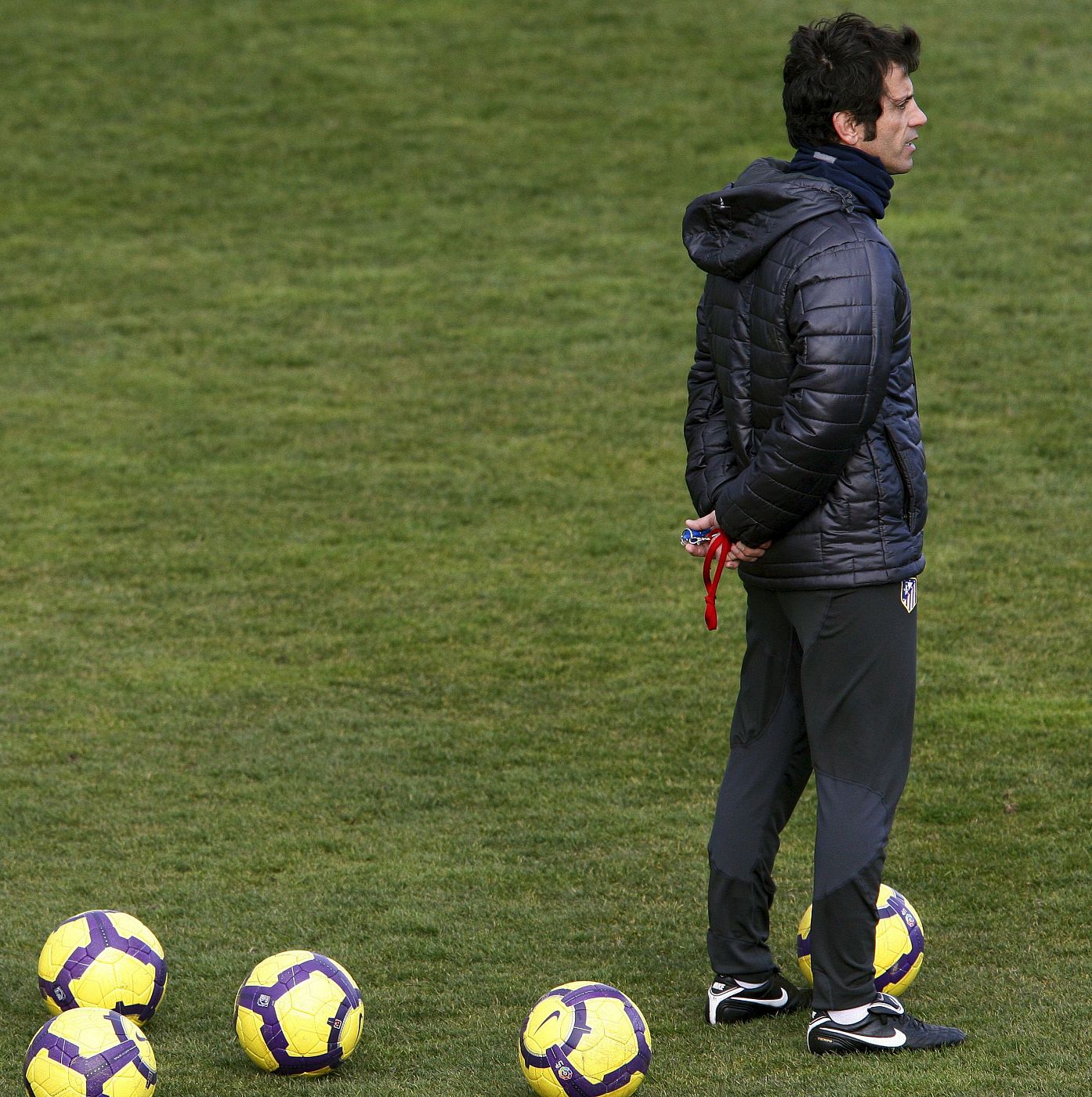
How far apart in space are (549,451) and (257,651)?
3128 mm

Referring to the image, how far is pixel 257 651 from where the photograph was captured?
7.62 m

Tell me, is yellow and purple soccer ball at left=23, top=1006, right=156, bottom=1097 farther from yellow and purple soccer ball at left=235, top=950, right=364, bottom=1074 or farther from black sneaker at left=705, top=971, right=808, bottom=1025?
black sneaker at left=705, top=971, right=808, bottom=1025

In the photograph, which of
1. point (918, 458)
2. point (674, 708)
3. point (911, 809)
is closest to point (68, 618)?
point (674, 708)

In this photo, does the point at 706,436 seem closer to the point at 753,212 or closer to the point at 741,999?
the point at 753,212

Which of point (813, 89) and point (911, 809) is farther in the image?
point (911, 809)

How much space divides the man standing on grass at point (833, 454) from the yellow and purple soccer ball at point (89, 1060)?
1668mm

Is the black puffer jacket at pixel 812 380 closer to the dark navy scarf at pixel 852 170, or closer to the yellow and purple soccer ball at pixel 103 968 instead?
the dark navy scarf at pixel 852 170

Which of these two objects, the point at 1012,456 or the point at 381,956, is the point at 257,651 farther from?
the point at 1012,456

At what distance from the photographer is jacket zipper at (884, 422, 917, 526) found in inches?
150

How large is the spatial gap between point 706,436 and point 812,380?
53cm

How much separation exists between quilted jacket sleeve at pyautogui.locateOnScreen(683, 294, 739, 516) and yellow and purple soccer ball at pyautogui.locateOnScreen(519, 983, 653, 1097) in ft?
4.21

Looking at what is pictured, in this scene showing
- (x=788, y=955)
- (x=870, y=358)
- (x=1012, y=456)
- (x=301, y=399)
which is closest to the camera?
(x=870, y=358)

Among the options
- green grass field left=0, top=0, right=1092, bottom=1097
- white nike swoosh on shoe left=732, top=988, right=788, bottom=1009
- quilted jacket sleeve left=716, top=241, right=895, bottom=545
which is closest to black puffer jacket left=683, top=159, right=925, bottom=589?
quilted jacket sleeve left=716, top=241, right=895, bottom=545

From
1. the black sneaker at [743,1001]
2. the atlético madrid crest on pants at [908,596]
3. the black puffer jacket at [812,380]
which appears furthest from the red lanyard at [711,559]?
the black sneaker at [743,1001]
